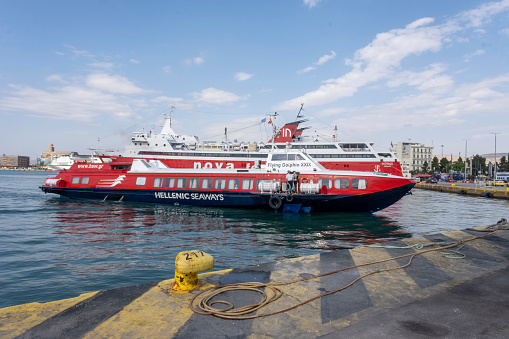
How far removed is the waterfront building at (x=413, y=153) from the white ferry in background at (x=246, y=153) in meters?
103

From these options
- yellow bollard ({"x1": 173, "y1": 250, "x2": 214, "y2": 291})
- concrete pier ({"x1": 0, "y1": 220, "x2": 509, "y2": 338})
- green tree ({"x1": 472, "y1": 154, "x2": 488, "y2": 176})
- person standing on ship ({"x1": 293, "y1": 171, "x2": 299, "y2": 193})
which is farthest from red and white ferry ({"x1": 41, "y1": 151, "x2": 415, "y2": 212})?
green tree ({"x1": 472, "y1": 154, "x2": 488, "y2": 176})

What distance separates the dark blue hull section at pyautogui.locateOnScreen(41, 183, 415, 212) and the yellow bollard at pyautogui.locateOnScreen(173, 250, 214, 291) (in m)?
15.5

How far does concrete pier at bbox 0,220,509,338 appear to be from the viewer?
4055 millimetres

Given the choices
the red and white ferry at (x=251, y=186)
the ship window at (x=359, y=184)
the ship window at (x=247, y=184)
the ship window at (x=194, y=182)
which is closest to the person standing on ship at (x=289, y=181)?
the red and white ferry at (x=251, y=186)

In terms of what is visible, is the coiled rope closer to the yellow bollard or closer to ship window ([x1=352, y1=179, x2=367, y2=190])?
the yellow bollard

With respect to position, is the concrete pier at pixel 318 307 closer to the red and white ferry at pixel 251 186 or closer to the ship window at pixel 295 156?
the red and white ferry at pixel 251 186

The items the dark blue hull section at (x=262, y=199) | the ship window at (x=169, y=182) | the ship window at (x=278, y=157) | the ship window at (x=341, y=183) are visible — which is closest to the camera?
the dark blue hull section at (x=262, y=199)

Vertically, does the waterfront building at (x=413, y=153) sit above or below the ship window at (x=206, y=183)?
above

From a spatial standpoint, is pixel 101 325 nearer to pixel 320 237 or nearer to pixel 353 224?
pixel 320 237

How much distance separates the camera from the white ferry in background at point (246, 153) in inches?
1694

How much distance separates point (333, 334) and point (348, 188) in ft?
57.3

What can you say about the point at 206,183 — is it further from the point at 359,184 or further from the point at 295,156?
the point at 359,184

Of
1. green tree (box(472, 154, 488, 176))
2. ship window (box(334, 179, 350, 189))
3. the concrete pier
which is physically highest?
green tree (box(472, 154, 488, 176))

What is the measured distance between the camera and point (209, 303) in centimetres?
485
